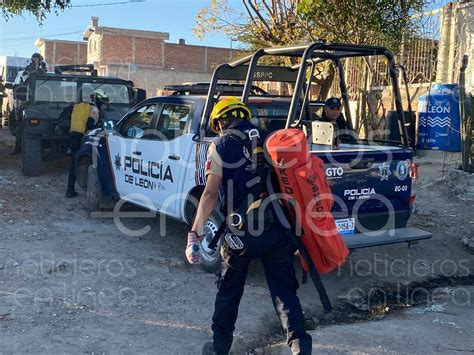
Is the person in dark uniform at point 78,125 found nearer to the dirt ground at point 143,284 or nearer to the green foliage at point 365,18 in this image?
the dirt ground at point 143,284

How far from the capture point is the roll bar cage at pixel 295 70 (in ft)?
15.0

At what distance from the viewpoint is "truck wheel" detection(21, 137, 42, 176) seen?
9367 millimetres

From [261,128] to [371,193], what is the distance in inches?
55.9

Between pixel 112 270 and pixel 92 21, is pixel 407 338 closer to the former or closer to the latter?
pixel 112 270

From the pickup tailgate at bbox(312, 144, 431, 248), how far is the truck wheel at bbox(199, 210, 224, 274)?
3.46 ft

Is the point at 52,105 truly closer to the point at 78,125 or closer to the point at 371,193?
the point at 78,125

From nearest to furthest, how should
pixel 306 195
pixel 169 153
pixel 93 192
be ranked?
1. pixel 306 195
2. pixel 169 153
3. pixel 93 192

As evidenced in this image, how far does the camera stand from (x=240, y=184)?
11.3 feet

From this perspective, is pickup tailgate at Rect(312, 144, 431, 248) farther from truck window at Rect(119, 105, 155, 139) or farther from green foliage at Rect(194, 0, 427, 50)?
green foliage at Rect(194, 0, 427, 50)

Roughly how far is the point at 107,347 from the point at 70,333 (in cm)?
37

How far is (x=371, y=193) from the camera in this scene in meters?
4.89

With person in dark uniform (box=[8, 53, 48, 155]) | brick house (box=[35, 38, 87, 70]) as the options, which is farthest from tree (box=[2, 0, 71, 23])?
brick house (box=[35, 38, 87, 70])

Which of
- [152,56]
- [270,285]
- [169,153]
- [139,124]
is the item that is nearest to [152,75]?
[152,56]

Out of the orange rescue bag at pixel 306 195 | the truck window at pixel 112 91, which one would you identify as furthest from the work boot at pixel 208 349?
the truck window at pixel 112 91
